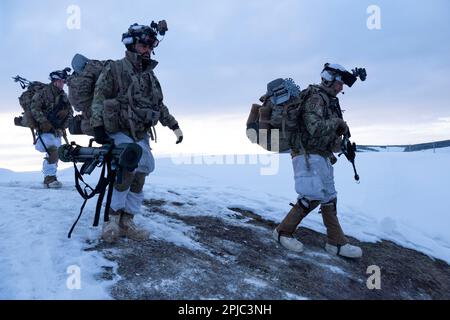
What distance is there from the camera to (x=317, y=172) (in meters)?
5.06

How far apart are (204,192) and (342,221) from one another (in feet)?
9.23

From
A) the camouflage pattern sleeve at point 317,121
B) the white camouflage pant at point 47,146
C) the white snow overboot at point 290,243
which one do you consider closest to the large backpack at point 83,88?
the camouflage pattern sleeve at point 317,121

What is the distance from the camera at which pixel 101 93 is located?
4578 mm

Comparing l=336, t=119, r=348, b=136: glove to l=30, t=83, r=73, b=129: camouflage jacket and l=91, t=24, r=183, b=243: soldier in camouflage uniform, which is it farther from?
l=30, t=83, r=73, b=129: camouflage jacket

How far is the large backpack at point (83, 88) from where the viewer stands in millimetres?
4746

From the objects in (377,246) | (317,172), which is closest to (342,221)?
(377,246)

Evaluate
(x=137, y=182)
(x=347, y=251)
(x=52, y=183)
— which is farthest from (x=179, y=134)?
(x=52, y=183)

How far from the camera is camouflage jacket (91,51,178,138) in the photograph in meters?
4.56

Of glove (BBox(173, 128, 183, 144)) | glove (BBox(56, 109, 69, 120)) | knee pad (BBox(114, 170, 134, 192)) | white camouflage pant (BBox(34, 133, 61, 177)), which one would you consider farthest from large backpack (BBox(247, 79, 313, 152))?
white camouflage pant (BBox(34, 133, 61, 177))

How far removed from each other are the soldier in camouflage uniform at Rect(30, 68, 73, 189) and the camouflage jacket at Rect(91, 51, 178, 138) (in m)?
4.87

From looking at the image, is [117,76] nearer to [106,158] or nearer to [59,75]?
[106,158]

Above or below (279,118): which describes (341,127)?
below

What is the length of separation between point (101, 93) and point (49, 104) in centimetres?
513
